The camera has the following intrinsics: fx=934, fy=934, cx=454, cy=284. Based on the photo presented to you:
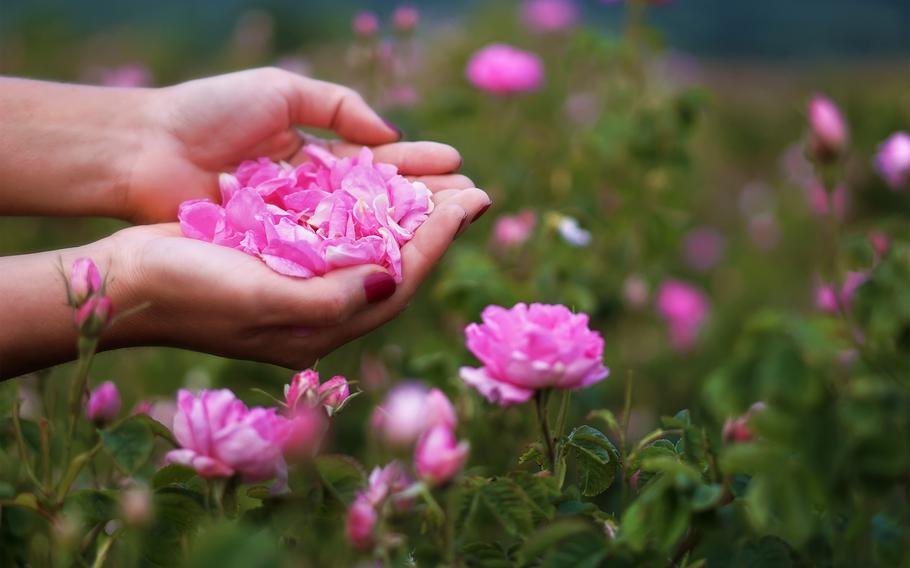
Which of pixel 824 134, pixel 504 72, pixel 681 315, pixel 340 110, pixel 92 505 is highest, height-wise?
pixel 824 134

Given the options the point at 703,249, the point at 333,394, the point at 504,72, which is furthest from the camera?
the point at 703,249

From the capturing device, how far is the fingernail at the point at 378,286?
101 cm

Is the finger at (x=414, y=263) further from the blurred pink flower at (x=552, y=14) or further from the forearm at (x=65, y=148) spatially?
the blurred pink flower at (x=552, y=14)

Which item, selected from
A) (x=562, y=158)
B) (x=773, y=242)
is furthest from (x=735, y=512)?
(x=773, y=242)

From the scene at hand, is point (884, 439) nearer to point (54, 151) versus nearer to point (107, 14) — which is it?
point (54, 151)

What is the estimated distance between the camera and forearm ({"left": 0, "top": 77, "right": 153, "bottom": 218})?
4.52 ft

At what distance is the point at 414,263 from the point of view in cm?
110

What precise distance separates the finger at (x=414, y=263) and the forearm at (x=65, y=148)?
21.5 inches

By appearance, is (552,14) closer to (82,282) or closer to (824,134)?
(824,134)

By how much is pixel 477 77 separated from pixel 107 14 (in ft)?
19.1

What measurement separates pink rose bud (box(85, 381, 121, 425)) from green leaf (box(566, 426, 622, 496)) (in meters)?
0.49

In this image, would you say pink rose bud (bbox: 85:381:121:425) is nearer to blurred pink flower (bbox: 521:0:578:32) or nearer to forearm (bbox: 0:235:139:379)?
forearm (bbox: 0:235:139:379)

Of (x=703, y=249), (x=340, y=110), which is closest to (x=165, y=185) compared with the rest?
(x=340, y=110)

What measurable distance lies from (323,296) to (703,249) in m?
2.63
